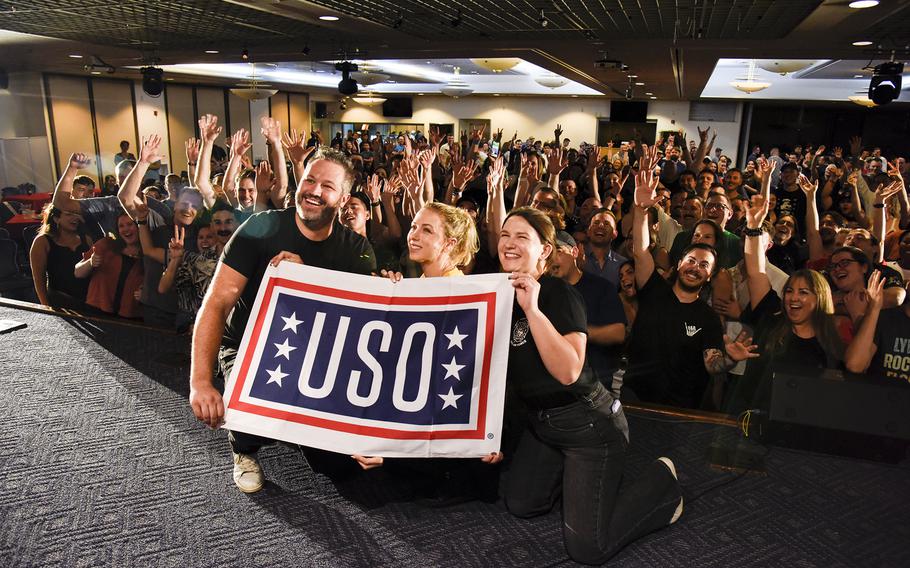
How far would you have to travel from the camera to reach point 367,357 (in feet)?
7.73

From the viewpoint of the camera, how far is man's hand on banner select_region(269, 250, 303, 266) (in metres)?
2.44

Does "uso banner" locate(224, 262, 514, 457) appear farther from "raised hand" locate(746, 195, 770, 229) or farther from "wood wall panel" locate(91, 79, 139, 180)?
"wood wall panel" locate(91, 79, 139, 180)

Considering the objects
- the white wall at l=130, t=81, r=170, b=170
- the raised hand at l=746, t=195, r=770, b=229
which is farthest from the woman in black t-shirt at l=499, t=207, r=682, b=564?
the white wall at l=130, t=81, r=170, b=170

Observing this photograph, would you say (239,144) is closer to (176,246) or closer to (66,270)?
(176,246)

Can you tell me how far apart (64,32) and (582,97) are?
14312 mm

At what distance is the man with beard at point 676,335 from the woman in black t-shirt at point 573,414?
0.92m

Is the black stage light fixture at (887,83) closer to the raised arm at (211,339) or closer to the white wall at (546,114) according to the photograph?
the raised arm at (211,339)

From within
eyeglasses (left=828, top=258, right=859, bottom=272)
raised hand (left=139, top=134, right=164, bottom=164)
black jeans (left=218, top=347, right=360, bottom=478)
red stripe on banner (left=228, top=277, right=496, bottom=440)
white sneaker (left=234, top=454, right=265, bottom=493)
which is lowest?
white sneaker (left=234, top=454, right=265, bottom=493)

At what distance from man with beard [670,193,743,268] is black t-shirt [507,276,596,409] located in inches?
59.7

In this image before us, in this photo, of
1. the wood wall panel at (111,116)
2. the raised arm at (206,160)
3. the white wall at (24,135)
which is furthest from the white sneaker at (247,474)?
the wood wall panel at (111,116)

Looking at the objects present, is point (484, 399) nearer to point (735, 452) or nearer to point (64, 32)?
point (735, 452)

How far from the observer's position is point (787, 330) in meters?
3.04

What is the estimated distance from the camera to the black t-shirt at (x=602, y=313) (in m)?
3.01

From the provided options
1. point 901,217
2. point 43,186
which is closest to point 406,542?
point 901,217
